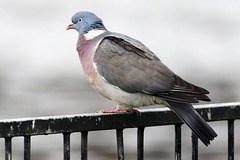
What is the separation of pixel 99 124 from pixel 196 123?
2.19ft

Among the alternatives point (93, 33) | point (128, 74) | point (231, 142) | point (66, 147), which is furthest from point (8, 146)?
point (93, 33)

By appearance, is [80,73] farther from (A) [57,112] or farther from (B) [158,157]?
(B) [158,157]

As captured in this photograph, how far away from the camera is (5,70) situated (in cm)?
→ 1205

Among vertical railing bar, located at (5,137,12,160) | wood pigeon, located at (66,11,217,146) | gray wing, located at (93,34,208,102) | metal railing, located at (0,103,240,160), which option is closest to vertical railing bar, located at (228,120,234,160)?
metal railing, located at (0,103,240,160)

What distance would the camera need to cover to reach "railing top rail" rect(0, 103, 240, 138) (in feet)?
11.6

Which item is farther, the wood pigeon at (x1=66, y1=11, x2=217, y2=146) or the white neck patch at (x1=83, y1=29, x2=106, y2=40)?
the white neck patch at (x1=83, y1=29, x2=106, y2=40)

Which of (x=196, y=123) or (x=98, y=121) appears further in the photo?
(x=196, y=123)

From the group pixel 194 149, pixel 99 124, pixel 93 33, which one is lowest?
pixel 194 149

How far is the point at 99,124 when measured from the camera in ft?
12.4

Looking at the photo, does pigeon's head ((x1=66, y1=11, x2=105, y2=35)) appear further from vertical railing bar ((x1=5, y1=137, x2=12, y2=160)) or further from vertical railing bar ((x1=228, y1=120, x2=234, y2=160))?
vertical railing bar ((x1=5, y1=137, x2=12, y2=160))

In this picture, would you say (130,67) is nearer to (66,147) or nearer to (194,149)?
(194,149)

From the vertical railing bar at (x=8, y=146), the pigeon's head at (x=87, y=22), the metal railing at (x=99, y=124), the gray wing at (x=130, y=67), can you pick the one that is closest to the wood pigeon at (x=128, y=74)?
the gray wing at (x=130, y=67)

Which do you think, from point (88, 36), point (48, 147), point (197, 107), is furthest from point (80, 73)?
point (197, 107)

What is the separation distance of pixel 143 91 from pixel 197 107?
0.61m
